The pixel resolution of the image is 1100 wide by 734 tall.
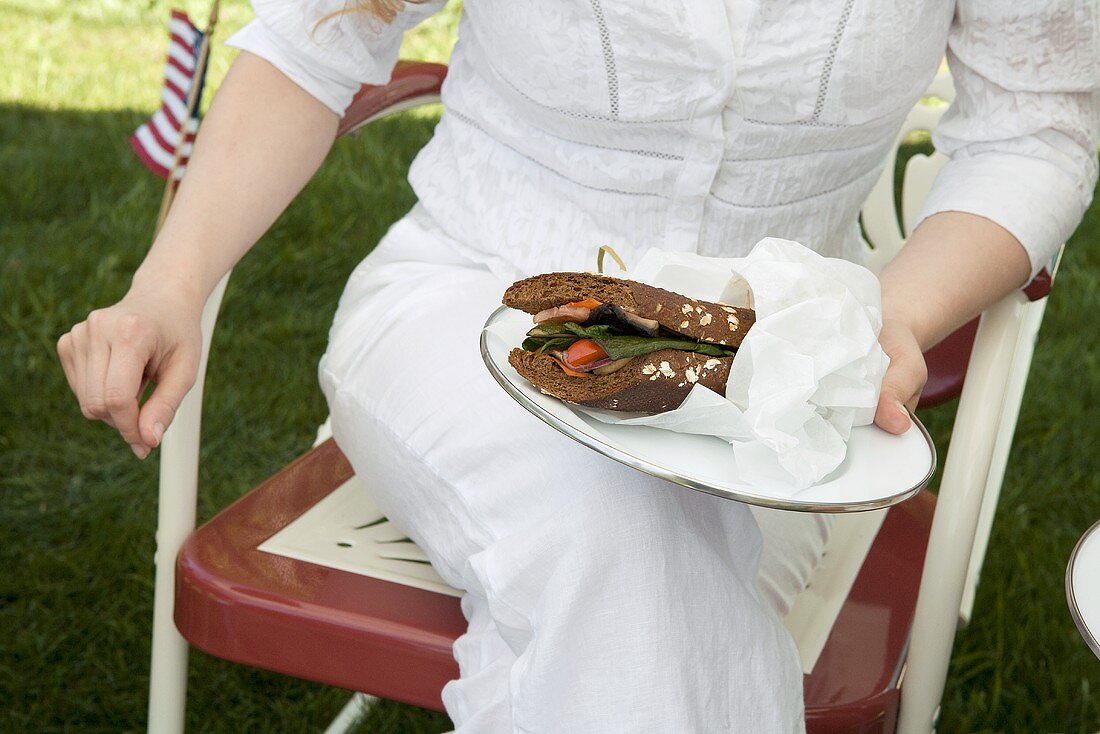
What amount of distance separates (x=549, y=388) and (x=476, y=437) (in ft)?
0.53

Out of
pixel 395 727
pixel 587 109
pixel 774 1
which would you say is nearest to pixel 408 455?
pixel 587 109

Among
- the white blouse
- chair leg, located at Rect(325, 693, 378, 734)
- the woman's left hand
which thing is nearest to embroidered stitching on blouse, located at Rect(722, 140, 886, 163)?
the white blouse

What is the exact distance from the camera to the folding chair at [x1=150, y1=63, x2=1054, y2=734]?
3.26 feet

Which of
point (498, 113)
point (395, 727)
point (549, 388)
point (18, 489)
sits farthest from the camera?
point (18, 489)

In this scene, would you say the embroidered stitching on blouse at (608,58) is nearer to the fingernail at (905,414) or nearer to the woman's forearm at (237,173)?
the woman's forearm at (237,173)

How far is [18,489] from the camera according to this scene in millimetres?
2086

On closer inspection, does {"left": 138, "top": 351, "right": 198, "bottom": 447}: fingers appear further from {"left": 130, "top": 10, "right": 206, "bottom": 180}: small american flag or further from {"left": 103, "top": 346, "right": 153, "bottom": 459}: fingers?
{"left": 130, "top": 10, "right": 206, "bottom": 180}: small american flag

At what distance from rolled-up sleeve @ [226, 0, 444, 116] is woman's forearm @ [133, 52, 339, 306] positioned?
0.01 metres

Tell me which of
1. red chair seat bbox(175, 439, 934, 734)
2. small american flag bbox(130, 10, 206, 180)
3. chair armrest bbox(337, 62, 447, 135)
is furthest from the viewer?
small american flag bbox(130, 10, 206, 180)

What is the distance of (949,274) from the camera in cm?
104

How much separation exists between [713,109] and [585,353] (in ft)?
1.19

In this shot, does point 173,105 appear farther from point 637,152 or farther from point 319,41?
point 637,152

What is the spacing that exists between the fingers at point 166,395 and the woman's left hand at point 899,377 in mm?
464

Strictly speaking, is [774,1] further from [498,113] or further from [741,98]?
[498,113]
